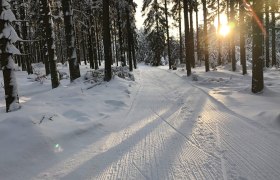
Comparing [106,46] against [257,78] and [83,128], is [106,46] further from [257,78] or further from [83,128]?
[83,128]

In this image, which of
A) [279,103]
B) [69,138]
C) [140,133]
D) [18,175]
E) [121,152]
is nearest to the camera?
[18,175]

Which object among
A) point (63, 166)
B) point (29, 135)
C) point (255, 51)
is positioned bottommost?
point (63, 166)

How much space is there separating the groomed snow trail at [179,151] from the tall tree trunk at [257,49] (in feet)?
13.1

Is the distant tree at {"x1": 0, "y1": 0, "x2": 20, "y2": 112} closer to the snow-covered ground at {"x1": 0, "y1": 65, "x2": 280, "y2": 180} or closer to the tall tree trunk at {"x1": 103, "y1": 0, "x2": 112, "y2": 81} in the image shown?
the snow-covered ground at {"x1": 0, "y1": 65, "x2": 280, "y2": 180}

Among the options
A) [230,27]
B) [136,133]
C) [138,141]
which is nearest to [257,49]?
[136,133]

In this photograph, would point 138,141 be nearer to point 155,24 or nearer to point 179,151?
point 179,151

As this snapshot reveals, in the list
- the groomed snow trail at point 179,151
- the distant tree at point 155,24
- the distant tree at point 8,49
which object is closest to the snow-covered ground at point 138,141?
the groomed snow trail at point 179,151

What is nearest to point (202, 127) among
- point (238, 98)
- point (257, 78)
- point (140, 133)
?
point (140, 133)

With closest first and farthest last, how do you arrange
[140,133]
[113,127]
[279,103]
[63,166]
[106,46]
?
[63,166] < [140,133] < [113,127] < [279,103] < [106,46]

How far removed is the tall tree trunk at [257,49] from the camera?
12.8 meters

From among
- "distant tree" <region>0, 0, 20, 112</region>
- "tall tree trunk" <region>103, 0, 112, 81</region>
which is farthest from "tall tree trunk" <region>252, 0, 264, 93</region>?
"distant tree" <region>0, 0, 20, 112</region>

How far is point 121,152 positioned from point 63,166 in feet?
4.39

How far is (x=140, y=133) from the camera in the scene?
834cm

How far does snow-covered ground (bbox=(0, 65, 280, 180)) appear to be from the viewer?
18.6 feet
